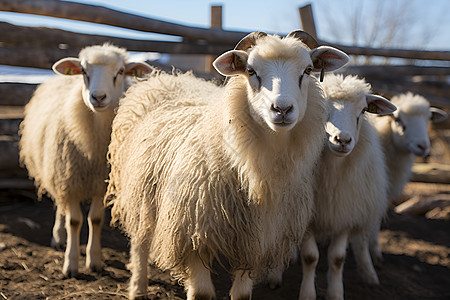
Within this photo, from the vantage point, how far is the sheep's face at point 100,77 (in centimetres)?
363

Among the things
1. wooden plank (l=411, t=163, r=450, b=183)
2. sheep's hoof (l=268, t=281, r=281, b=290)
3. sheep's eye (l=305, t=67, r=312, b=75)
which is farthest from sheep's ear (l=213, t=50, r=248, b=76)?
wooden plank (l=411, t=163, r=450, b=183)

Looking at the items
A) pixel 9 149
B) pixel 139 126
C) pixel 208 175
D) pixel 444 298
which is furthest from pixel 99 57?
pixel 444 298

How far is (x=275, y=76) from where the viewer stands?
236 cm

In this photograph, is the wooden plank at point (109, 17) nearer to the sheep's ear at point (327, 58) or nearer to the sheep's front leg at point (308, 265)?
the sheep's ear at point (327, 58)

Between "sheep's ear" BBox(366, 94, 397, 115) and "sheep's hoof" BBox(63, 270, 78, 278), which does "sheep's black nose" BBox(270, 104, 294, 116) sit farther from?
"sheep's hoof" BBox(63, 270, 78, 278)

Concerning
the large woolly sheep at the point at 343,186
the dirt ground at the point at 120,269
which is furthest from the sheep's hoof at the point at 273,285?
the large woolly sheep at the point at 343,186

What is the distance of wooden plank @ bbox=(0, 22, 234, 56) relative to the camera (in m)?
5.57

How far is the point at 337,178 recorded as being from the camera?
11.7ft

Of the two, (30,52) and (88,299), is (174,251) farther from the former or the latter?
(30,52)

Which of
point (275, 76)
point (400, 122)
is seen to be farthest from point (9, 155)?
point (400, 122)

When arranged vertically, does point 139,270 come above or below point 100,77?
below

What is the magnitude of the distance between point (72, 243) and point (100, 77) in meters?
1.57

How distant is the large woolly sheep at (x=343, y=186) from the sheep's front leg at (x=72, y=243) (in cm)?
205

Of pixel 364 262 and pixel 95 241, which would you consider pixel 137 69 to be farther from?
pixel 364 262
